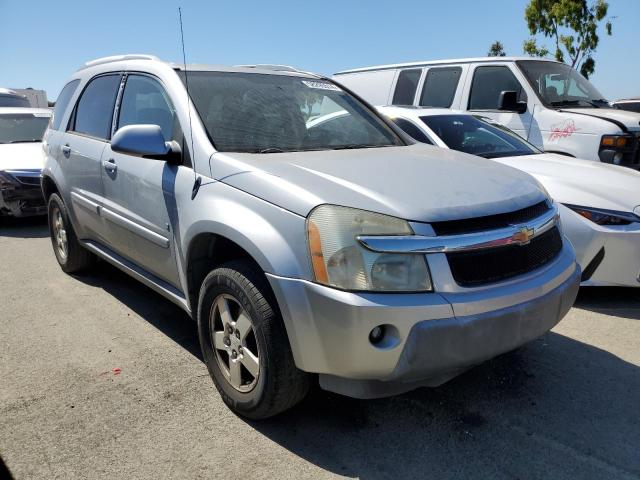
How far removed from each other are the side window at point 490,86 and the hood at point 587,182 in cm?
252

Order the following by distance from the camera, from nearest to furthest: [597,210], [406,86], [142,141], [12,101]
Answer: [142,141] → [597,210] → [406,86] → [12,101]

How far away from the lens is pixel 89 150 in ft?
13.5

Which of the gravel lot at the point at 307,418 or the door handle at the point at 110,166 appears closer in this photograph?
the gravel lot at the point at 307,418

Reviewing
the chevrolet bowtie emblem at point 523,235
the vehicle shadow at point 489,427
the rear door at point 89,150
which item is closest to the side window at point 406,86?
the rear door at point 89,150

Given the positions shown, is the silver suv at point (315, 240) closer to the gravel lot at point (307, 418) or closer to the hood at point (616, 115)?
the gravel lot at point (307, 418)

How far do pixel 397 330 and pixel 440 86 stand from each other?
21.3 ft

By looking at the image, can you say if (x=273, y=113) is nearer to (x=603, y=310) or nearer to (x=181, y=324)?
(x=181, y=324)

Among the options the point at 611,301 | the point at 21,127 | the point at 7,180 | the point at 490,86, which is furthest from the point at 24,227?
the point at 611,301

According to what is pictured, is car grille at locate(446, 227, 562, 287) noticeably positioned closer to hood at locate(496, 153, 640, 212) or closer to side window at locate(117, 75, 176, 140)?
hood at locate(496, 153, 640, 212)

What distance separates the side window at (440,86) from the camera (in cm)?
775

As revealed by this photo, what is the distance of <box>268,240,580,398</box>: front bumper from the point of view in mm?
2164

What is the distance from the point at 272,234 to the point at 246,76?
165 cm

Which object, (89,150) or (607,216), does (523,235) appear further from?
(89,150)

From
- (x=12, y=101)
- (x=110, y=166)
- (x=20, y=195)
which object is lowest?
(x=20, y=195)
